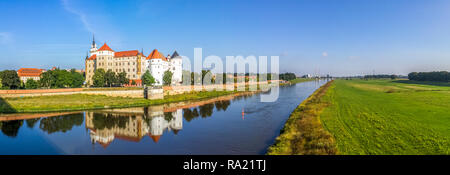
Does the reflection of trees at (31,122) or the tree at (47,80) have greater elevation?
the tree at (47,80)

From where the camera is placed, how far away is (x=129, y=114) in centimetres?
2467

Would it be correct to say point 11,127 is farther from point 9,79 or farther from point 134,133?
point 9,79

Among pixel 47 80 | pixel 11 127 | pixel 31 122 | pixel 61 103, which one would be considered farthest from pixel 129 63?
pixel 11 127

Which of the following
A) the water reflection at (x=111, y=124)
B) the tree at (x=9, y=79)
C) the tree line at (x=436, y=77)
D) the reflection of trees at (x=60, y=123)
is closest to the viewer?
the water reflection at (x=111, y=124)

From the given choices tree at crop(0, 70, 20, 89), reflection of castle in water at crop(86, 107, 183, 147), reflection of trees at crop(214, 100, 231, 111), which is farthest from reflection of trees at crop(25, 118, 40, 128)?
tree at crop(0, 70, 20, 89)

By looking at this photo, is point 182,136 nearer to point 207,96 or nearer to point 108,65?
point 207,96

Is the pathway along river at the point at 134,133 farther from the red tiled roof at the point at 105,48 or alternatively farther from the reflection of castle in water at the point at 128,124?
the red tiled roof at the point at 105,48

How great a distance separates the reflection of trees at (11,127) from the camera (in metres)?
17.2

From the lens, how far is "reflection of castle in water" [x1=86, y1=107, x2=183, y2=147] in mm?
16438

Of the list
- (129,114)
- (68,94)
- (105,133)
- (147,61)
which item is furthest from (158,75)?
(105,133)

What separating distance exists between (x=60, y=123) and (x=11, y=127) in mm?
3434

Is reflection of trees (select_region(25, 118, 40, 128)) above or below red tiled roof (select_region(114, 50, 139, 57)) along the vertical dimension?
below

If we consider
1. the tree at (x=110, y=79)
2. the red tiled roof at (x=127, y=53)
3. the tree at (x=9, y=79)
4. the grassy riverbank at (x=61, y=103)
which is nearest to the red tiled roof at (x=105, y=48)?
the red tiled roof at (x=127, y=53)

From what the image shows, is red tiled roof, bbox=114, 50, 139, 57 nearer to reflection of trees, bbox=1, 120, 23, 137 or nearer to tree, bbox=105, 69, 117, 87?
tree, bbox=105, 69, 117, 87
